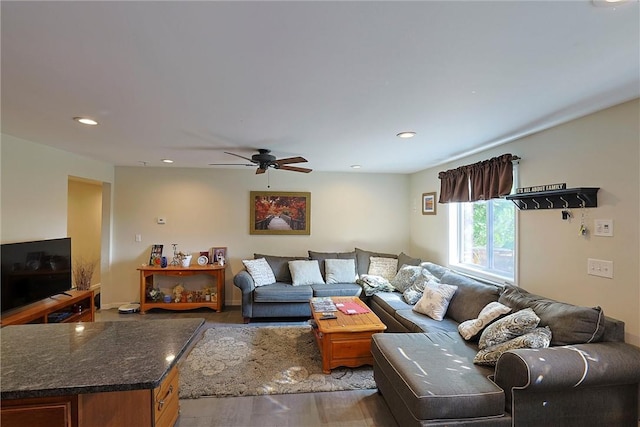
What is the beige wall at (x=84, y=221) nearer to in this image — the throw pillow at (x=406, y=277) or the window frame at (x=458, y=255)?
the throw pillow at (x=406, y=277)

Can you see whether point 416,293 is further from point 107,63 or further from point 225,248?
point 107,63

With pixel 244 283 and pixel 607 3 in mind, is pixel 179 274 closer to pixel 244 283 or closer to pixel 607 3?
pixel 244 283

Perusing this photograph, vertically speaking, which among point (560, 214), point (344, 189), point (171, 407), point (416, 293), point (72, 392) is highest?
point (344, 189)

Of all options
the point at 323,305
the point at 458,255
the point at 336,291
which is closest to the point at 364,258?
the point at 336,291

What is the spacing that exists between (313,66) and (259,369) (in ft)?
8.96

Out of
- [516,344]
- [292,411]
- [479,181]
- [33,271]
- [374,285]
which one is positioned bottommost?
[292,411]

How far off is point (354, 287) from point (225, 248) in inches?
89.5

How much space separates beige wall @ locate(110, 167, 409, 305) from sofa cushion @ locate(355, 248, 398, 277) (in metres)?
0.28

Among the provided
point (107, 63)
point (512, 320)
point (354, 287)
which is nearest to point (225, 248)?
point (354, 287)

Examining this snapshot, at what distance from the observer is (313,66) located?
1606mm

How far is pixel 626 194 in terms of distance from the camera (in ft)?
6.83

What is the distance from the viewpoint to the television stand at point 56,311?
280 cm

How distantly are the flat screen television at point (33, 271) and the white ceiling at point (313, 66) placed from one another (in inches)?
Answer: 45.3

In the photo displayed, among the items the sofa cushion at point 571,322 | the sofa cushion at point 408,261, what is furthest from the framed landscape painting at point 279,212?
the sofa cushion at point 571,322
